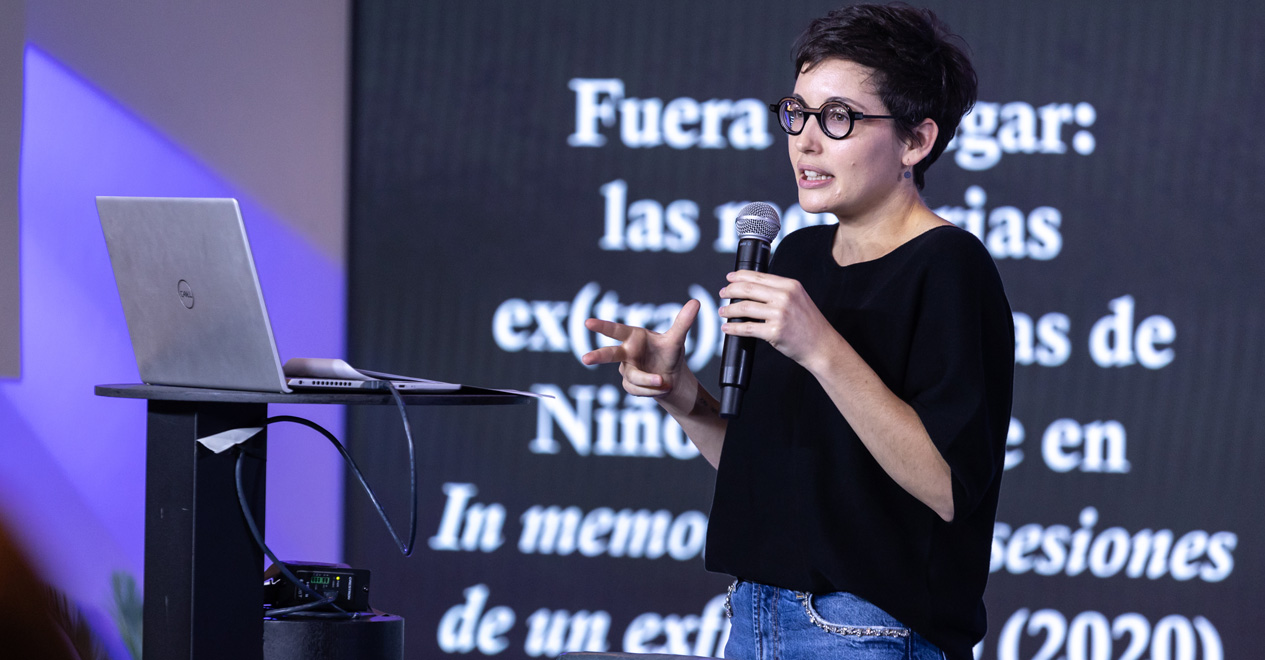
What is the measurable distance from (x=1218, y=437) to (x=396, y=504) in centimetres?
227

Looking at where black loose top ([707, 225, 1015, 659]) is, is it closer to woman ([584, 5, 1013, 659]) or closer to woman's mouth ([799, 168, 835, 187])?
woman ([584, 5, 1013, 659])

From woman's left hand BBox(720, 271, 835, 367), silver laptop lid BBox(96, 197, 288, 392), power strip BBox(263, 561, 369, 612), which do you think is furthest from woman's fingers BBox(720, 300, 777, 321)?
power strip BBox(263, 561, 369, 612)

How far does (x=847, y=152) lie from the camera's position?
1.23 metres

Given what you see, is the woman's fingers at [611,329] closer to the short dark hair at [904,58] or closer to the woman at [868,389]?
the woman at [868,389]

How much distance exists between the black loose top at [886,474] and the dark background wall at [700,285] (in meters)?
1.68

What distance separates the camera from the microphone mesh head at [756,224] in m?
1.30

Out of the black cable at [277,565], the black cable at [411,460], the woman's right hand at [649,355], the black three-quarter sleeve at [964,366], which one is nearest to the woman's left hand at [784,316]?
the black three-quarter sleeve at [964,366]

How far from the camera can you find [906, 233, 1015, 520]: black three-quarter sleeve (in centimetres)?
109

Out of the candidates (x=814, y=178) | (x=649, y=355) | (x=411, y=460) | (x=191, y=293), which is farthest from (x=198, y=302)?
(x=814, y=178)

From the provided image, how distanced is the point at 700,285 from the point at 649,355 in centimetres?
159

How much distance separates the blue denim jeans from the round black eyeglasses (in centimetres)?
53

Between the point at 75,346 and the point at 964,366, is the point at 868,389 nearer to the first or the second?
the point at 964,366

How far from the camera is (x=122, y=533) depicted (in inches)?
111

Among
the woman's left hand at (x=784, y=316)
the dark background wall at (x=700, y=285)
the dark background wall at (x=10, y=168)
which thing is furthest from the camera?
the dark background wall at (x=700, y=285)
